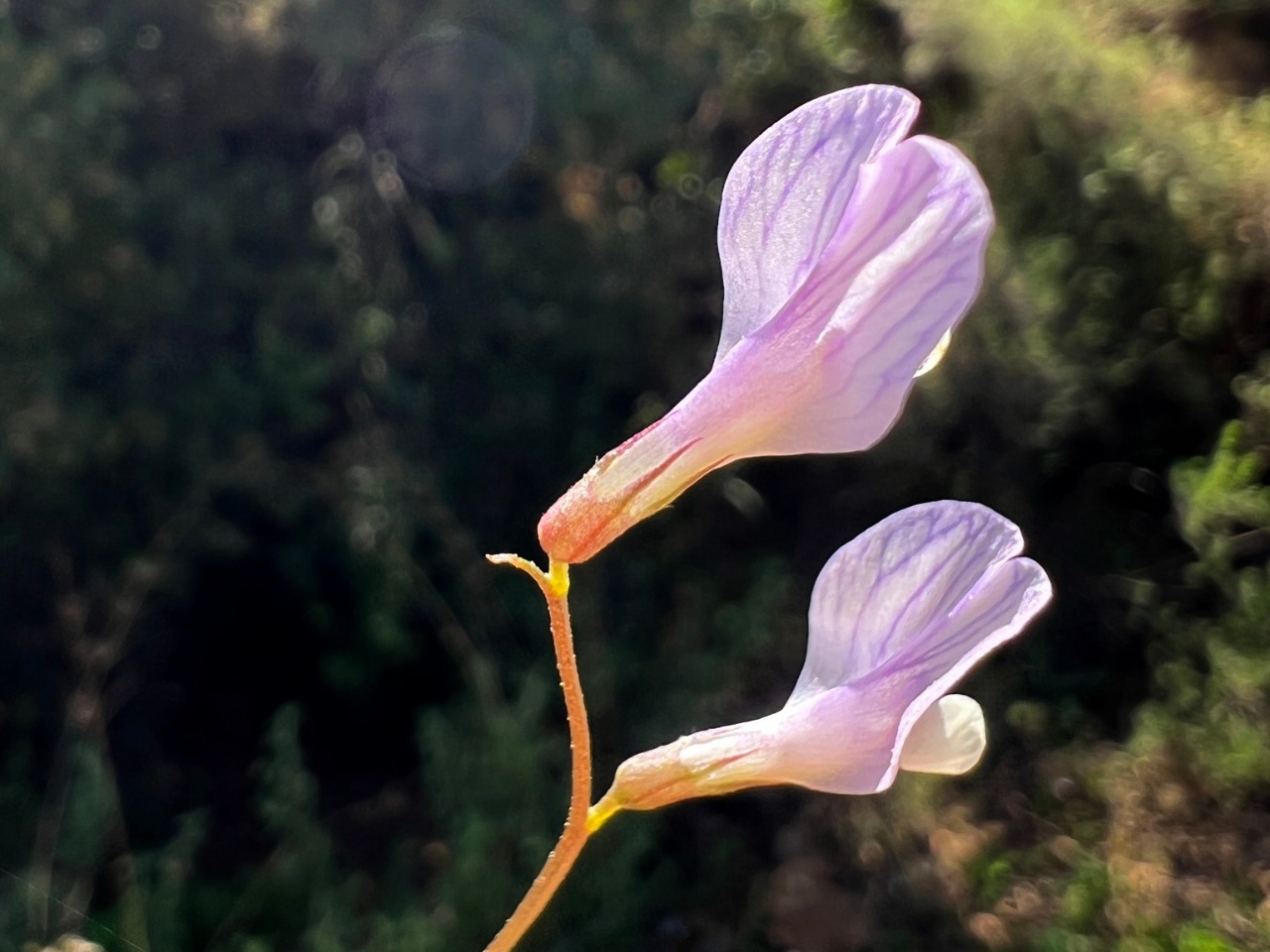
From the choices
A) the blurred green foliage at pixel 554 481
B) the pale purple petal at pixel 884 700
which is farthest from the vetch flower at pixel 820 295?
the blurred green foliage at pixel 554 481

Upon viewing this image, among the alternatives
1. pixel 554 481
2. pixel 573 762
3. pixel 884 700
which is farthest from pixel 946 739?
pixel 554 481

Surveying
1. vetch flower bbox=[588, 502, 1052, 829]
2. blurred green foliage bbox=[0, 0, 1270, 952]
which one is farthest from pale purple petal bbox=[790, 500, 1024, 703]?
blurred green foliage bbox=[0, 0, 1270, 952]

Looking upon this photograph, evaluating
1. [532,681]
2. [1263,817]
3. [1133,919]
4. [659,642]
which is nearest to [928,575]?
[1133,919]

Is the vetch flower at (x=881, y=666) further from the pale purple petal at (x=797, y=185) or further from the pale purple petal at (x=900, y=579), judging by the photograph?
the pale purple petal at (x=797, y=185)

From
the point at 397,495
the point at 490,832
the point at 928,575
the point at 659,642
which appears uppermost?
the point at 928,575

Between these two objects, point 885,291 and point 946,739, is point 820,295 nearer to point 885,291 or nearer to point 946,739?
point 885,291

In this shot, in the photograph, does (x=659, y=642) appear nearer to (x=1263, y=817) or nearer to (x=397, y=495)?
(x=397, y=495)

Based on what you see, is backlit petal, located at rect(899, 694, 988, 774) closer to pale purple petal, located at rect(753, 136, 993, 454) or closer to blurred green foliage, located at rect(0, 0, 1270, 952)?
pale purple petal, located at rect(753, 136, 993, 454)
